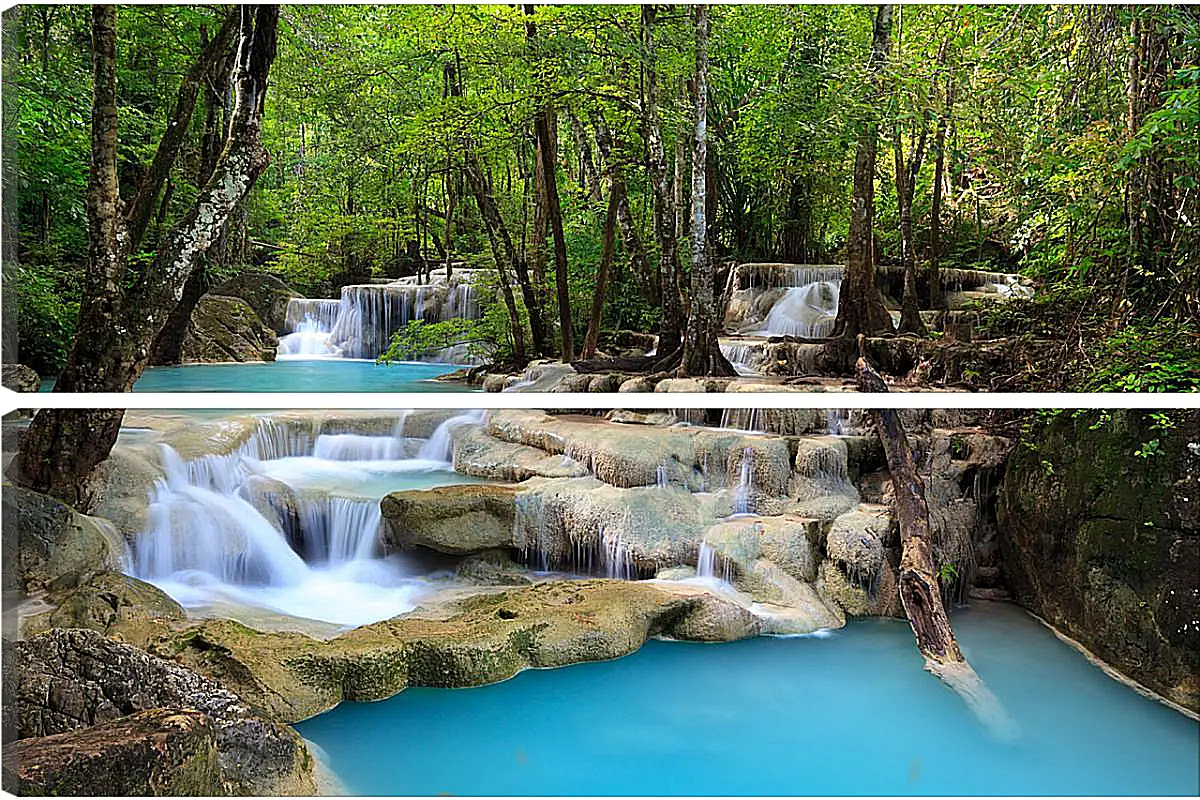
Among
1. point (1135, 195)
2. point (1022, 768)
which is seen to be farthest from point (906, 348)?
point (1022, 768)

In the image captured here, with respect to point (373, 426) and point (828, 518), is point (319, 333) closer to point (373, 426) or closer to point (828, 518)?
point (373, 426)

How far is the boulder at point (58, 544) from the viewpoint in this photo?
2.29 m

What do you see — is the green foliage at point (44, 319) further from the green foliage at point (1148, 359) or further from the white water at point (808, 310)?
the green foliage at point (1148, 359)

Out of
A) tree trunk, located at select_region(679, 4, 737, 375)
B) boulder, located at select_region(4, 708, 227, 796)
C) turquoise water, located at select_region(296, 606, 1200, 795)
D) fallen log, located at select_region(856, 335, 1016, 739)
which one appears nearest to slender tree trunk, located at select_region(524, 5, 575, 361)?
tree trunk, located at select_region(679, 4, 737, 375)

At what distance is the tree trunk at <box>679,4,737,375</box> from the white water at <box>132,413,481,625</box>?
1161 mm

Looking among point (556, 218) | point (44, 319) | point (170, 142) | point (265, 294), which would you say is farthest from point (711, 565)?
point (170, 142)

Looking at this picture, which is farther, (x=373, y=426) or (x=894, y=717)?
(x=373, y=426)

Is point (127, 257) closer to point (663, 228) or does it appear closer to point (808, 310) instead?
point (663, 228)

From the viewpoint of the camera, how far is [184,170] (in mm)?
2984

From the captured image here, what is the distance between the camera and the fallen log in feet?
7.07

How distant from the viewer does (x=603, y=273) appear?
3635 millimetres

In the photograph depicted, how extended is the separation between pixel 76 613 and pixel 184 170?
1.52 metres

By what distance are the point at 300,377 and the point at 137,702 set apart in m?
1.60

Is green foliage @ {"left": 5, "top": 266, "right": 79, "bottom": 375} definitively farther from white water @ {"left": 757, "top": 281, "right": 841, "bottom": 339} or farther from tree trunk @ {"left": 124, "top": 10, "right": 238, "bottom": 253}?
white water @ {"left": 757, "top": 281, "right": 841, "bottom": 339}
